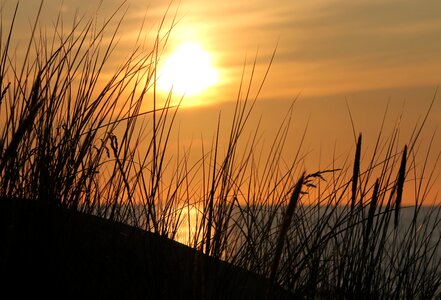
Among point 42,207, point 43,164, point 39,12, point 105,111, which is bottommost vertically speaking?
point 42,207

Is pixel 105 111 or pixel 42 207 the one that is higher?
pixel 105 111

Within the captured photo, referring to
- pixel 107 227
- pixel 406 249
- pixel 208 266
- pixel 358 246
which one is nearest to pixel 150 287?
pixel 208 266

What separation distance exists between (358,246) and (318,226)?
0.20 m

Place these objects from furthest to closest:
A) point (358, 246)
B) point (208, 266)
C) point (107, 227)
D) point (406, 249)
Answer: point (406, 249), point (358, 246), point (107, 227), point (208, 266)

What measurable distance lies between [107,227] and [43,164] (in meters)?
0.26

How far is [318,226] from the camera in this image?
246 cm

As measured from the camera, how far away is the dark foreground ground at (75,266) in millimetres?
1845

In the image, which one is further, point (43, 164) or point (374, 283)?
point (374, 283)

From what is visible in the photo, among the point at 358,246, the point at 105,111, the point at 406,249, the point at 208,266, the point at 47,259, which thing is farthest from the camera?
the point at 406,249

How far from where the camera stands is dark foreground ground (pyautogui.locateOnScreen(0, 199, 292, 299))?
72.6 inches

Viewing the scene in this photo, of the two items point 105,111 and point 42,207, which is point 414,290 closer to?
point 105,111

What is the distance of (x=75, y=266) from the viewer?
196cm

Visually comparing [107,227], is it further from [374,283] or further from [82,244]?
[374,283]

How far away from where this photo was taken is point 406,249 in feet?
9.50
